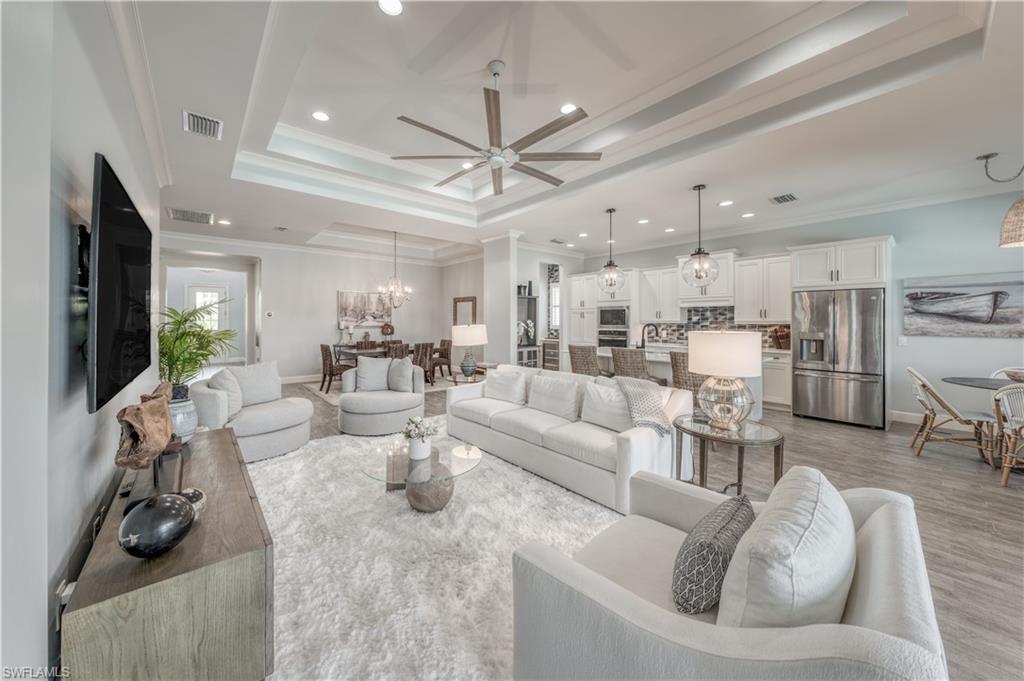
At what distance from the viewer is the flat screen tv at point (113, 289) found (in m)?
1.29

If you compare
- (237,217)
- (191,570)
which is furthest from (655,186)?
(237,217)

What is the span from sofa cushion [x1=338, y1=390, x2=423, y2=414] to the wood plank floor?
0.43 m

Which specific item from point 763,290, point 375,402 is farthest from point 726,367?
point 763,290

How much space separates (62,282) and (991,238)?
24.4ft

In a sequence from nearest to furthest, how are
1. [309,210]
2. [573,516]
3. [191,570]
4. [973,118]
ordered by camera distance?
1. [191,570]
2. [573,516]
3. [973,118]
4. [309,210]

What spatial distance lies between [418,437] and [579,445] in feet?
3.72

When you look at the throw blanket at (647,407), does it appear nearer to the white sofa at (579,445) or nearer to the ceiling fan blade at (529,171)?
the white sofa at (579,445)

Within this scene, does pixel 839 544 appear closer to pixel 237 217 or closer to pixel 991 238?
pixel 991 238

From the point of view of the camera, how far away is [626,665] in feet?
3.07

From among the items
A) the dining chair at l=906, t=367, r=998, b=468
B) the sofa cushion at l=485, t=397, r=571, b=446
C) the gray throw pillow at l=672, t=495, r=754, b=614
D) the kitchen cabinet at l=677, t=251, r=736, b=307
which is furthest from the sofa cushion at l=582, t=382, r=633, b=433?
the kitchen cabinet at l=677, t=251, r=736, b=307

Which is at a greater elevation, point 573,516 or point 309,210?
point 309,210

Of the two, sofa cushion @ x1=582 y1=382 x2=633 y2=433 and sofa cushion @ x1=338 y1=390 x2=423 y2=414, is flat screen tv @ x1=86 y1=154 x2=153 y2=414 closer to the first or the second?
sofa cushion @ x1=338 y1=390 x2=423 y2=414

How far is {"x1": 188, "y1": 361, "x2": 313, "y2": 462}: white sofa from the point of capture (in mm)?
3271

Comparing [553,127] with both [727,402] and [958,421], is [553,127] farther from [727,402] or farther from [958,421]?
[958,421]
